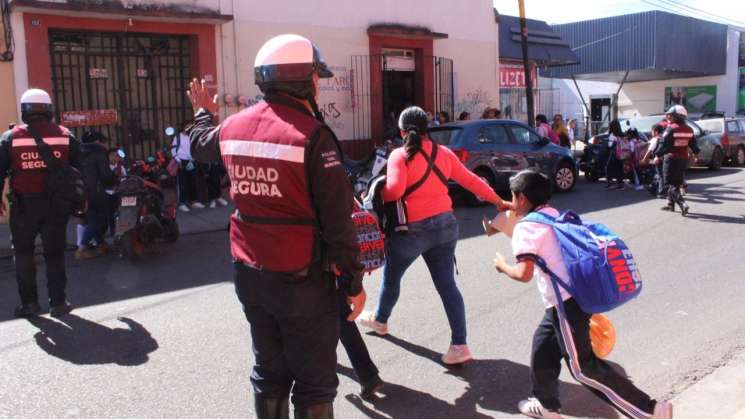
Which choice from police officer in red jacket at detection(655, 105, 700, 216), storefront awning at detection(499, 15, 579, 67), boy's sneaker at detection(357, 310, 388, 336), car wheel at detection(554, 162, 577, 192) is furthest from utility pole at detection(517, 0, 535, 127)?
boy's sneaker at detection(357, 310, 388, 336)

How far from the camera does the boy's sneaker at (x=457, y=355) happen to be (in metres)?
4.52

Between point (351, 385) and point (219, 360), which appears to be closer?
point (351, 385)

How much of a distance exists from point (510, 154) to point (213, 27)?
5.85m

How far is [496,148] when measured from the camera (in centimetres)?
1216

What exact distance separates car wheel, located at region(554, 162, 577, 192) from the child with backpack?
10.4m

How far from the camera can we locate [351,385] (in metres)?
4.32

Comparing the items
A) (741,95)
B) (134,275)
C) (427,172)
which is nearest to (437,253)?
(427,172)

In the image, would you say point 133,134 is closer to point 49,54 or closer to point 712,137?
point 49,54

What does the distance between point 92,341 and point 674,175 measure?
28.7ft

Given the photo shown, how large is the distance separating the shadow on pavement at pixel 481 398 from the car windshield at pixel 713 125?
55.6ft

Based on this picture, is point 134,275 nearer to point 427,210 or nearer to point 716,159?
point 427,210

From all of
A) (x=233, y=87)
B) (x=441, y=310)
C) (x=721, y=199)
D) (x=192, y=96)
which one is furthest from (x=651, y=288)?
(x=233, y=87)

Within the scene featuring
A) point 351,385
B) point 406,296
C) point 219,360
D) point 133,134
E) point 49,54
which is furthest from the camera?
point 133,134

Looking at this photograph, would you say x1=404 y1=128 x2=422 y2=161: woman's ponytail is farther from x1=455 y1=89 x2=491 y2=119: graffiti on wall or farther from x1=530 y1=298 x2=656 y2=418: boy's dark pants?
x1=455 y1=89 x2=491 y2=119: graffiti on wall
